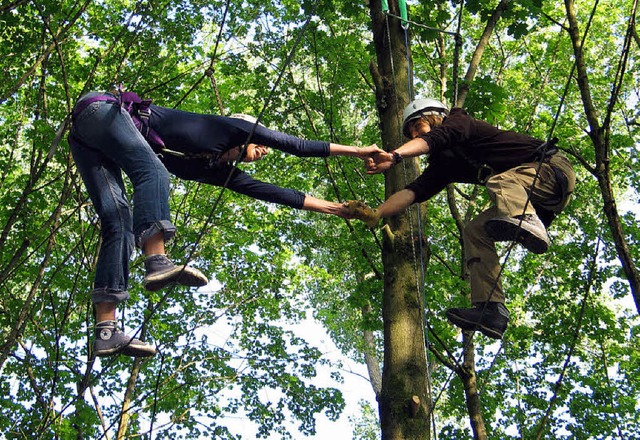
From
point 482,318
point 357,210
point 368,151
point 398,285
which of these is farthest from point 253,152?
point 482,318

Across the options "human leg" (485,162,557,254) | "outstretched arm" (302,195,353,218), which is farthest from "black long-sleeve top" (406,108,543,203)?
"outstretched arm" (302,195,353,218)

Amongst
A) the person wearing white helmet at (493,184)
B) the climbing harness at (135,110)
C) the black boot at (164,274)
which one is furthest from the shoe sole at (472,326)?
the climbing harness at (135,110)

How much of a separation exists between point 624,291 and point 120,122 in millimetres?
11268

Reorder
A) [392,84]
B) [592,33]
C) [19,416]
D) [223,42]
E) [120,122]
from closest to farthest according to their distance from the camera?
[120,122], [392,84], [19,416], [223,42], [592,33]

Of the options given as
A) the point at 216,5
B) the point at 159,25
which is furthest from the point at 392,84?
the point at 216,5

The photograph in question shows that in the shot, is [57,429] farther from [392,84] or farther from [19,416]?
[392,84]

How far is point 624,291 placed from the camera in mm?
12227

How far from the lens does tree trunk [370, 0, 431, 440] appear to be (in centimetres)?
410

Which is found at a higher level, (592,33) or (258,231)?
(592,33)

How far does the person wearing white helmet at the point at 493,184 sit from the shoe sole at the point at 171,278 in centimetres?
133

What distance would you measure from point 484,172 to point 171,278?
2045 mm

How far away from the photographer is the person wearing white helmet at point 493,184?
145 inches

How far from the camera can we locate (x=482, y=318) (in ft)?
12.5

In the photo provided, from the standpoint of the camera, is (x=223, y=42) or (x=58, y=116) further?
(x=223, y=42)
